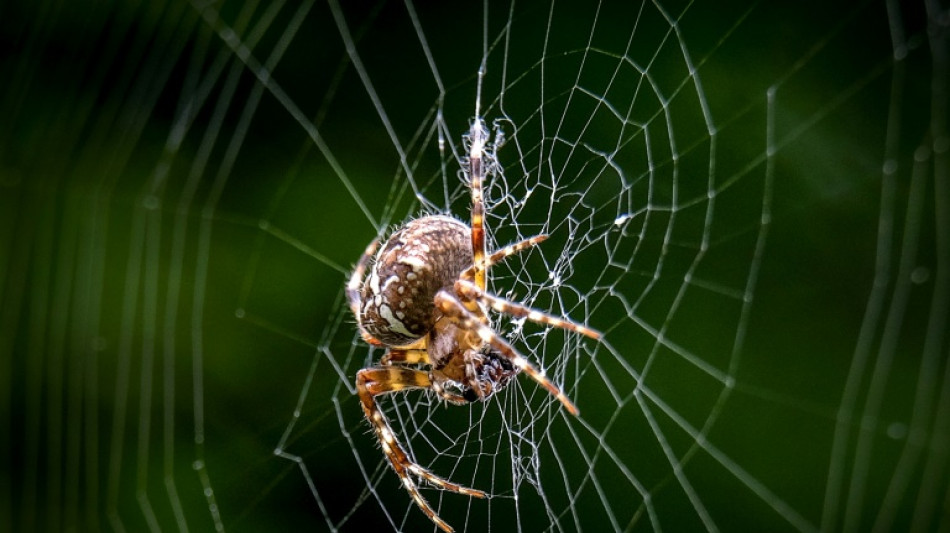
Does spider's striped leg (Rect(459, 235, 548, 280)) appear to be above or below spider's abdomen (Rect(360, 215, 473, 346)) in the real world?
below

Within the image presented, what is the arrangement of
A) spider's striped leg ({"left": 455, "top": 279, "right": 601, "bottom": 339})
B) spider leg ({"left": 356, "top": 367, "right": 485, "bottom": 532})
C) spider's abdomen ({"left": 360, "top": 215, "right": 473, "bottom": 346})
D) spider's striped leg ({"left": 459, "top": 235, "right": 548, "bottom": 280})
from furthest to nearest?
spider leg ({"left": 356, "top": 367, "right": 485, "bottom": 532})
spider's abdomen ({"left": 360, "top": 215, "right": 473, "bottom": 346})
spider's striped leg ({"left": 459, "top": 235, "right": 548, "bottom": 280})
spider's striped leg ({"left": 455, "top": 279, "right": 601, "bottom": 339})

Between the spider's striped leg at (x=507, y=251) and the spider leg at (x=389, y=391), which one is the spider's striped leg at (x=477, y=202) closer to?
the spider's striped leg at (x=507, y=251)

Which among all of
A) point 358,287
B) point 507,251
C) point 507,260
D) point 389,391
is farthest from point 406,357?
point 507,251

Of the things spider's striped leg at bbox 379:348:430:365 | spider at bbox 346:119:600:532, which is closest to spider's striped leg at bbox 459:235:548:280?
spider at bbox 346:119:600:532

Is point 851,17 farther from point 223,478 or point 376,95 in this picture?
point 223,478

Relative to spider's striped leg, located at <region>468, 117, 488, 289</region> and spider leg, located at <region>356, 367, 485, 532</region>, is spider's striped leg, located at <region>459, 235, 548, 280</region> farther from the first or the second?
spider leg, located at <region>356, 367, 485, 532</region>

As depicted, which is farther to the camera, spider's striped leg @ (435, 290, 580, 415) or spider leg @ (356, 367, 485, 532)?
spider leg @ (356, 367, 485, 532)

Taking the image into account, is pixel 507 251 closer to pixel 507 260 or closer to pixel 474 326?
pixel 474 326

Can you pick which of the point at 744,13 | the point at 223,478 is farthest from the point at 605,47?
the point at 223,478

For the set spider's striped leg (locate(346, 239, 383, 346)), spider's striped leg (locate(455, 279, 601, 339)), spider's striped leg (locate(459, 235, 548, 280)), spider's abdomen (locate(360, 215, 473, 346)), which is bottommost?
spider's striped leg (locate(455, 279, 601, 339))
